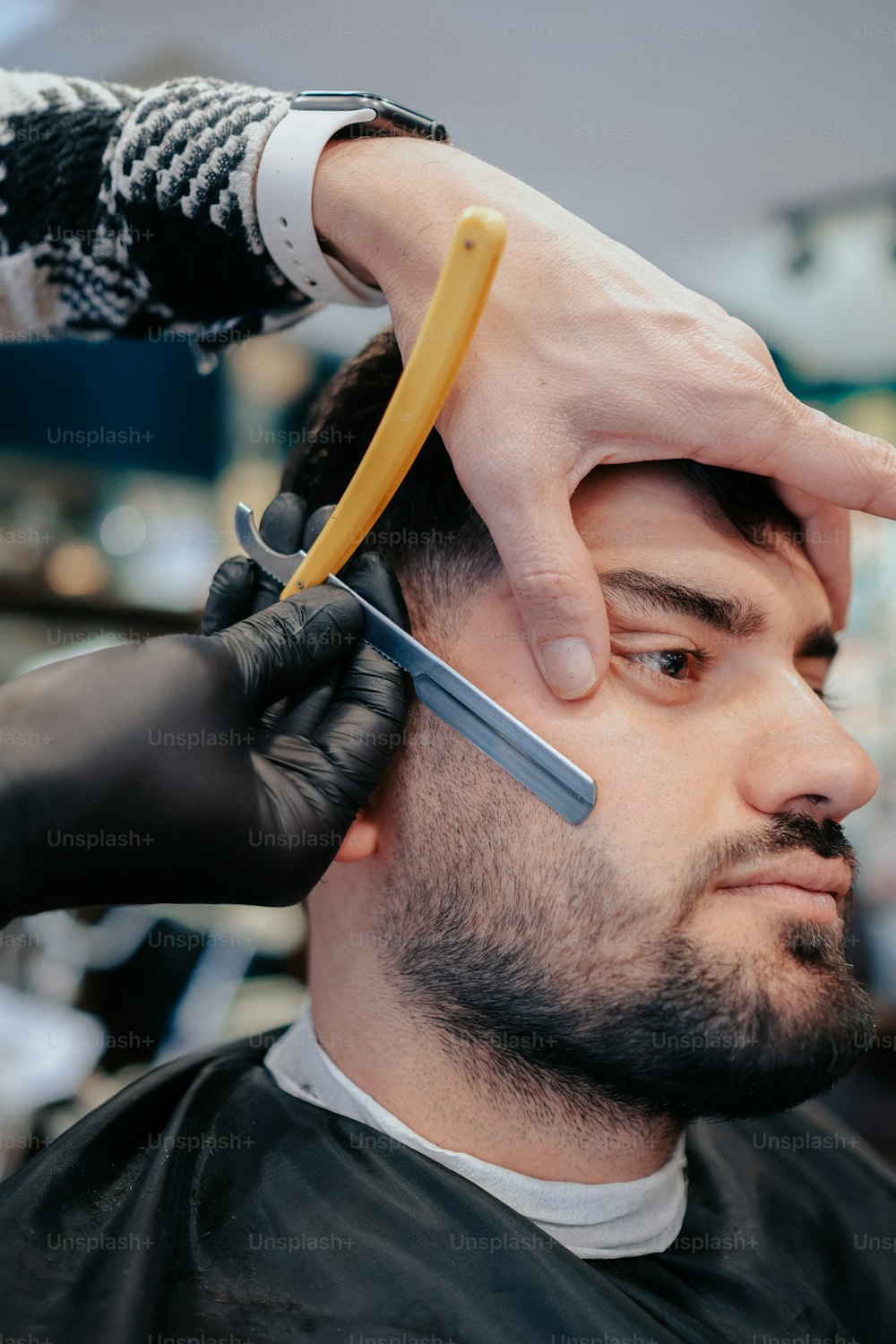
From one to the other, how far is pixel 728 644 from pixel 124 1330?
962mm

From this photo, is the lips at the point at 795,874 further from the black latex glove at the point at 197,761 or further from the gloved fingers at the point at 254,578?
the gloved fingers at the point at 254,578

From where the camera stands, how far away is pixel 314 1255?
3.50 feet

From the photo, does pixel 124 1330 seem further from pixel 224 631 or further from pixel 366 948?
pixel 224 631

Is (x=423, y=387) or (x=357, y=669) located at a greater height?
(x=423, y=387)

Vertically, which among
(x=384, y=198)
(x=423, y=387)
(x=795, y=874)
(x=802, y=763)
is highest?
(x=384, y=198)

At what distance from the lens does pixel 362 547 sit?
4.33 ft

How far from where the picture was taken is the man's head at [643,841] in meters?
1.12

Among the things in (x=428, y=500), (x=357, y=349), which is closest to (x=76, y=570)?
(x=357, y=349)

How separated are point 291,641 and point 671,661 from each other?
46 centimetres

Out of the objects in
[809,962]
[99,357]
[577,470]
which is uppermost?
[577,470]

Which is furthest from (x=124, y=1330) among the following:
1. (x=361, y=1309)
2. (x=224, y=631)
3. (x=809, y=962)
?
(x=809, y=962)

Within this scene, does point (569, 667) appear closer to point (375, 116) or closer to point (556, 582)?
point (556, 582)

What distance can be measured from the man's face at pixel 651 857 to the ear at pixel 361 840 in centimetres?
5

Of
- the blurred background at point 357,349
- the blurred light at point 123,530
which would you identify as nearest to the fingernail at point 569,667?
the blurred background at point 357,349
